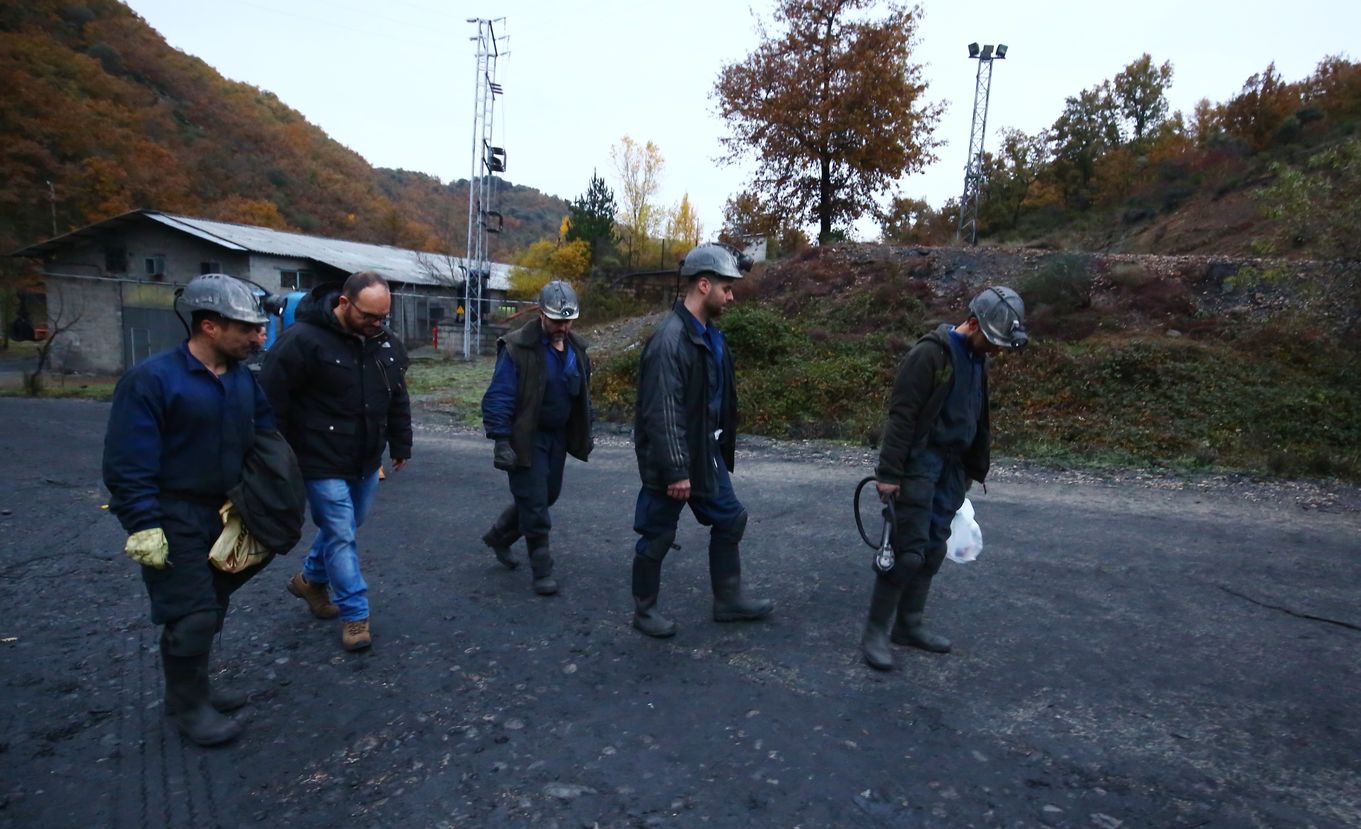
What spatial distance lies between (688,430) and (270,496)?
189 centimetres

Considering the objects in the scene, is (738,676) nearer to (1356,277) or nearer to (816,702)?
(816,702)

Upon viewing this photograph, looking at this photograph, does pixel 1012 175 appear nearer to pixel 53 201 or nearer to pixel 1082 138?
pixel 1082 138

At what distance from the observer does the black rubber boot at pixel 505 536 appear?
17.6ft

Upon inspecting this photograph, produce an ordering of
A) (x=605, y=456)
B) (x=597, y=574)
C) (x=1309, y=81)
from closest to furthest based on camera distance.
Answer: (x=597, y=574)
(x=605, y=456)
(x=1309, y=81)

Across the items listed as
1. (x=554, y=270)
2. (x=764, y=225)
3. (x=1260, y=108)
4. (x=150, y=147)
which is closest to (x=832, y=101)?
(x=764, y=225)

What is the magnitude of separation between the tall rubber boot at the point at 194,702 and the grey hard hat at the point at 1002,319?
11.8 feet

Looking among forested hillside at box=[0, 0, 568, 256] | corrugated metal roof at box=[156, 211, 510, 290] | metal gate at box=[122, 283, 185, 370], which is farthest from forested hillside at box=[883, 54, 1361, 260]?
forested hillside at box=[0, 0, 568, 256]

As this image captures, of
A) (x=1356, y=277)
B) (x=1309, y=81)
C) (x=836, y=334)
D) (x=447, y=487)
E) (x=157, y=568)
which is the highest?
(x=1309, y=81)

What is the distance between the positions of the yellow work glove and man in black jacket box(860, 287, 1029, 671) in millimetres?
2986

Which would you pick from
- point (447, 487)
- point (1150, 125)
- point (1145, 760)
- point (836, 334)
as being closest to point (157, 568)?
point (1145, 760)

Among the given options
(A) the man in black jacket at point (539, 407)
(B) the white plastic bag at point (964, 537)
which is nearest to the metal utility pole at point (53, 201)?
(A) the man in black jacket at point (539, 407)

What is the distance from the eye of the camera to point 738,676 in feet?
12.5

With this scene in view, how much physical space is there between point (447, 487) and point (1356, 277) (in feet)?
39.4

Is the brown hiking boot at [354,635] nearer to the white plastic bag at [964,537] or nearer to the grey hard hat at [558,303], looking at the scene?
the grey hard hat at [558,303]
